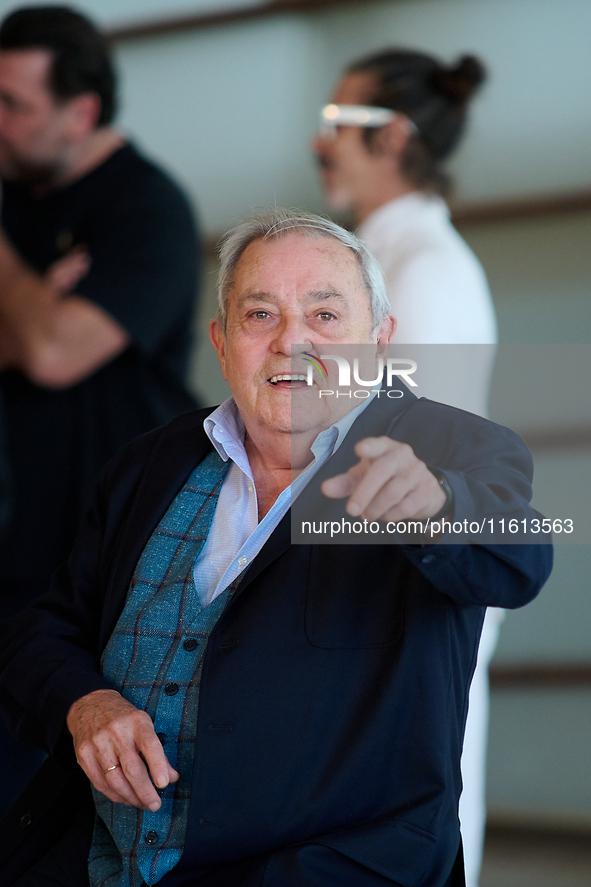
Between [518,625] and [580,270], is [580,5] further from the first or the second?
[518,625]

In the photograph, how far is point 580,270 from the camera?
8.87ft

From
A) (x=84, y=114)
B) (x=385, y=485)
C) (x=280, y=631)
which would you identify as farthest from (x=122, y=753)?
(x=84, y=114)

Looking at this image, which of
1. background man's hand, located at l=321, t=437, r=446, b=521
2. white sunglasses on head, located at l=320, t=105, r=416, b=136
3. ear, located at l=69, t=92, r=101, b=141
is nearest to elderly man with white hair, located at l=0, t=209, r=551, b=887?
background man's hand, located at l=321, t=437, r=446, b=521

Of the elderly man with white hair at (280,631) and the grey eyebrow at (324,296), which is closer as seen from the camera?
the elderly man with white hair at (280,631)

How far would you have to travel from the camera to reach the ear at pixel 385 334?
1358 millimetres

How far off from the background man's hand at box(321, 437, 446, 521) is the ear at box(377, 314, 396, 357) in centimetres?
45

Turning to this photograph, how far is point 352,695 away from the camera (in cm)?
112

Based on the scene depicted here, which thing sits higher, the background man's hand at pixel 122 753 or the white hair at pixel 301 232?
the white hair at pixel 301 232

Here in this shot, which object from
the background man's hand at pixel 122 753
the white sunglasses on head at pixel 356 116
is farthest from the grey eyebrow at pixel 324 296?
the white sunglasses on head at pixel 356 116

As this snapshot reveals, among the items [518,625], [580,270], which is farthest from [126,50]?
[518,625]

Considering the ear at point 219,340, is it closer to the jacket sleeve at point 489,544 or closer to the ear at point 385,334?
the ear at point 385,334

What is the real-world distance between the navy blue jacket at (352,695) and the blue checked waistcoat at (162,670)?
0.06 meters

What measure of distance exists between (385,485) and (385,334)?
19.7 inches

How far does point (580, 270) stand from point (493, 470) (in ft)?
5.92
